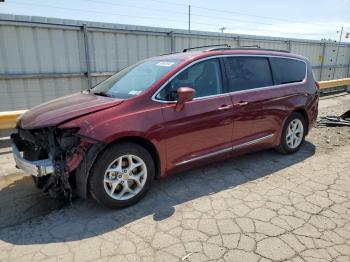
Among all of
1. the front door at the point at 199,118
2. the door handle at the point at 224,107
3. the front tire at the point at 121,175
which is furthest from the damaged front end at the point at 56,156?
the door handle at the point at 224,107

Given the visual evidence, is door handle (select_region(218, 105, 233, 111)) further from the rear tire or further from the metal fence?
the metal fence

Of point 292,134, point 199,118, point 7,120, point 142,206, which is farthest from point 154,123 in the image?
point 7,120

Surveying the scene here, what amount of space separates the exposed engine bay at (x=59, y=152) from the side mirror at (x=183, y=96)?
1183 millimetres

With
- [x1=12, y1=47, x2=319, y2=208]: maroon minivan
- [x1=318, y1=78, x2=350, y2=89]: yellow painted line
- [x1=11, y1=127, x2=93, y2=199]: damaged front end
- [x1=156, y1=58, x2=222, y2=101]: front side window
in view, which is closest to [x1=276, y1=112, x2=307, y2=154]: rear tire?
[x1=12, y1=47, x2=319, y2=208]: maroon minivan

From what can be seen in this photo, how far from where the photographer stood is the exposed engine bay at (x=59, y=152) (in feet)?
9.86

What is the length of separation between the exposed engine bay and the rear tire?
3345 mm

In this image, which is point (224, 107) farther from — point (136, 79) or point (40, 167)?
point (40, 167)

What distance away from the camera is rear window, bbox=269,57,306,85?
476 cm

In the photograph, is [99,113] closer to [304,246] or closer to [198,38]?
[304,246]

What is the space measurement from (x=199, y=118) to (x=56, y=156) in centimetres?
175

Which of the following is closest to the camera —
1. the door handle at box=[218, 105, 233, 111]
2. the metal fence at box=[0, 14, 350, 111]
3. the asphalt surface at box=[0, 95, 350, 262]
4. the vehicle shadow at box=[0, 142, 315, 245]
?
the asphalt surface at box=[0, 95, 350, 262]

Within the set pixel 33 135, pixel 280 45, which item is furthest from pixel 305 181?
pixel 280 45

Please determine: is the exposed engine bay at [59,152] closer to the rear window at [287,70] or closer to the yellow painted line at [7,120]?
the yellow painted line at [7,120]

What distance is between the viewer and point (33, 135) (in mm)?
3283
